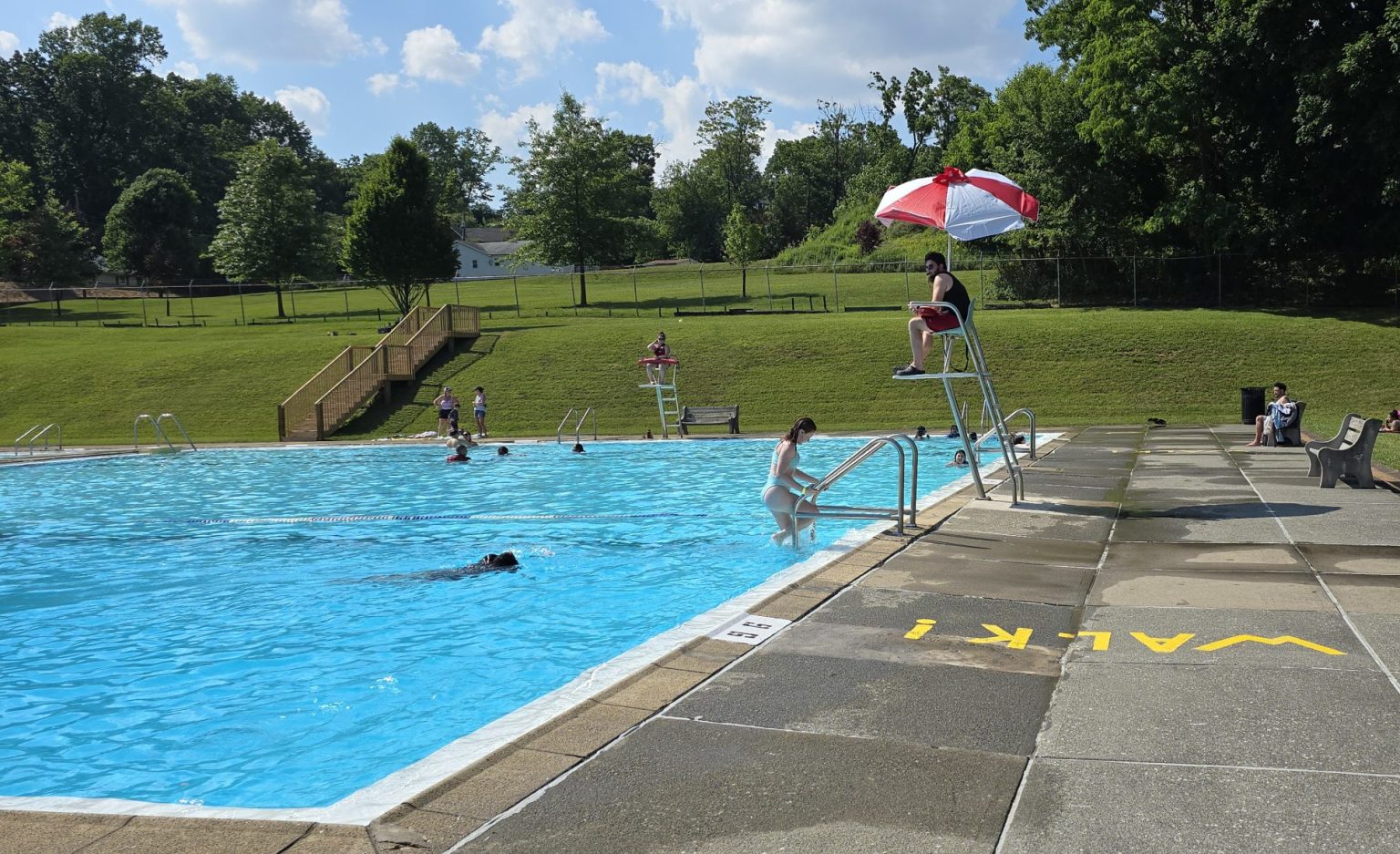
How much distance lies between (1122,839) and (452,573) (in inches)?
377

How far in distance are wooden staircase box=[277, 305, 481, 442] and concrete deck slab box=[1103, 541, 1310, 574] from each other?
2632 cm

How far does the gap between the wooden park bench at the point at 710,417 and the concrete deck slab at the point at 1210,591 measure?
19.0 meters

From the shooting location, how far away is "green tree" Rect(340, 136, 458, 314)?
167 feet

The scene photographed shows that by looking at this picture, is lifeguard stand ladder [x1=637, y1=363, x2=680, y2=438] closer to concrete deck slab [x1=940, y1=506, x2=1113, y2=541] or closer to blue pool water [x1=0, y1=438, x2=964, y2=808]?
blue pool water [x1=0, y1=438, x2=964, y2=808]

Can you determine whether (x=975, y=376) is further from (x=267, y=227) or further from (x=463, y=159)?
(x=463, y=159)

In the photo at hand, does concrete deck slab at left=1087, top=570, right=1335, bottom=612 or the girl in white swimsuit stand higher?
the girl in white swimsuit

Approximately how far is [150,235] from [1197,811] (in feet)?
341

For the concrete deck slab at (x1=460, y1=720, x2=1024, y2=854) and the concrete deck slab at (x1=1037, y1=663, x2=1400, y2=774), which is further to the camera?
the concrete deck slab at (x1=1037, y1=663, x2=1400, y2=774)

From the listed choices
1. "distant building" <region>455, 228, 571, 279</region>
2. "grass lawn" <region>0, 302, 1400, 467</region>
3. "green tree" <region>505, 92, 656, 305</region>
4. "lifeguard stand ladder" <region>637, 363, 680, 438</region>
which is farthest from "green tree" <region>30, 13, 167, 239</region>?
"lifeguard stand ladder" <region>637, 363, 680, 438</region>

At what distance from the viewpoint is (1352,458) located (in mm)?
14188

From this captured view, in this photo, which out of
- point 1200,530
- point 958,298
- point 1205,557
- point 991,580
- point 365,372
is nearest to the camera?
point 991,580

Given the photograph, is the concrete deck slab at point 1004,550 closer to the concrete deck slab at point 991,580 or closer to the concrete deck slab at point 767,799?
the concrete deck slab at point 991,580

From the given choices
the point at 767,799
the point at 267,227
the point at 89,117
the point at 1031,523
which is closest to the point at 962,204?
the point at 1031,523

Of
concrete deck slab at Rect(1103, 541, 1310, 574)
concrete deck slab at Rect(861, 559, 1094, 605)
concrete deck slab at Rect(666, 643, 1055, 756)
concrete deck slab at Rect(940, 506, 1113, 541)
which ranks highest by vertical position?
concrete deck slab at Rect(666, 643, 1055, 756)
